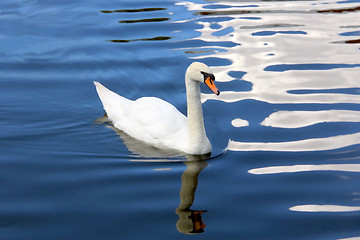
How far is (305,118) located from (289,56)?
3615mm

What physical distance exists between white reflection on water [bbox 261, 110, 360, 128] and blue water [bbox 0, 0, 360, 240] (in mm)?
30

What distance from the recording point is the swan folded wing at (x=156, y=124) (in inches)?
361

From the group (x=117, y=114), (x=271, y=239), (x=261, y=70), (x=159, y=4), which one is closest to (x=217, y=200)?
(x=271, y=239)

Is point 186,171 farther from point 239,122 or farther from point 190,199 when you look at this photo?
point 239,122

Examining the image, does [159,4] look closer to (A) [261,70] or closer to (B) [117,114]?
(A) [261,70]

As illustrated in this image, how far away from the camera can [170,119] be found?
9.34m

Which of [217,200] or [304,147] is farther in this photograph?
[304,147]

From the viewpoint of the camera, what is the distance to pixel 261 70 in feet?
41.3

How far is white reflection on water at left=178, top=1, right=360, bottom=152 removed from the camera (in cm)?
1001

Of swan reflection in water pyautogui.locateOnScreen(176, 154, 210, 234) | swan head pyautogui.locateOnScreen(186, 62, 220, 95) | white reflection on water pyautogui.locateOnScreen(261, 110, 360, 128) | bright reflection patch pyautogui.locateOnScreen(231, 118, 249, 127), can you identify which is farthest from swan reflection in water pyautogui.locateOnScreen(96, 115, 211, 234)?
white reflection on water pyautogui.locateOnScreen(261, 110, 360, 128)

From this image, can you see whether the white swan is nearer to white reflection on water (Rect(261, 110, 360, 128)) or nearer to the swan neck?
the swan neck

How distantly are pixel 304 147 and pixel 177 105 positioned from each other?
2659 mm

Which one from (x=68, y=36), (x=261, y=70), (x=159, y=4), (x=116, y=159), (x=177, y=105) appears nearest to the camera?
(x=116, y=159)

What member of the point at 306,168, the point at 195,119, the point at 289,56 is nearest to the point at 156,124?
the point at 195,119
